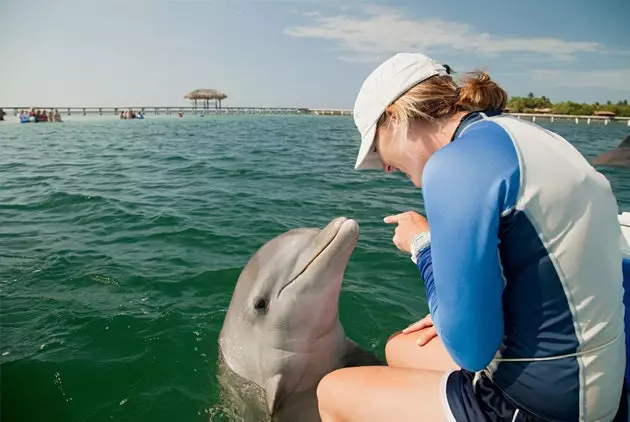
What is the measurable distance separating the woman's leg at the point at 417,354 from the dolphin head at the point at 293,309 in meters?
0.41

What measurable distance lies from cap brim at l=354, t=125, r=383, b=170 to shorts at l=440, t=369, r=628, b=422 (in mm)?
1116

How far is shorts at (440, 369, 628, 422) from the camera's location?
1967mm

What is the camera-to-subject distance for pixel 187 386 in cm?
393

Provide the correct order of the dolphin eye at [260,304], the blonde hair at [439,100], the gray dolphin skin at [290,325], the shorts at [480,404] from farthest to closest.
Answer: the dolphin eye at [260,304], the gray dolphin skin at [290,325], the blonde hair at [439,100], the shorts at [480,404]

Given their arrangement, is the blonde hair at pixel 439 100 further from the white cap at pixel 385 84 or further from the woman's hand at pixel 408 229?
the woman's hand at pixel 408 229

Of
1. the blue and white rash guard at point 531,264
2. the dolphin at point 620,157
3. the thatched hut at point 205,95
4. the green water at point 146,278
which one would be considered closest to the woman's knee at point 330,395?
the blue and white rash guard at point 531,264

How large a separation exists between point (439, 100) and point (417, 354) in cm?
164

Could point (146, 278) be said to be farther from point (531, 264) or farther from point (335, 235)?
point (531, 264)

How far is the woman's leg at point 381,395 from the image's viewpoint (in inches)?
87.1

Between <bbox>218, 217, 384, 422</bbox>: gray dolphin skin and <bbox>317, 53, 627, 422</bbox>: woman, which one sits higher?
<bbox>317, 53, 627, 422</bbox>: woman

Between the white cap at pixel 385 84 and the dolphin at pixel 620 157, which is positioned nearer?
the white cap at pixel 385 84

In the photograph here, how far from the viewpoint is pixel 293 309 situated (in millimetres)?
3145

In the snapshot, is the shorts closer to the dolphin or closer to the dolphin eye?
the dolphin eye

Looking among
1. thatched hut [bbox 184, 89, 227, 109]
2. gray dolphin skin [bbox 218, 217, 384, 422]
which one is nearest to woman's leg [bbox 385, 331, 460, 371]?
gray dolphin skin [bbox 218, 217, 384, 422]
